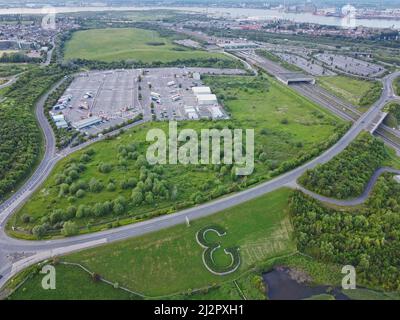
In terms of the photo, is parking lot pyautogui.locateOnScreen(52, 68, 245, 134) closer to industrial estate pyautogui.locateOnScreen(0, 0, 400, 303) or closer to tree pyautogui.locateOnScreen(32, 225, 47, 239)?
industrial estate pyautogui.locateOnScreen(0, 0, 400, 303)

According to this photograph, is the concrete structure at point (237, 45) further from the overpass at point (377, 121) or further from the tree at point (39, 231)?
the tree at point (39, 231)

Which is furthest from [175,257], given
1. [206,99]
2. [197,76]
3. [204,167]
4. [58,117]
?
[197,76]

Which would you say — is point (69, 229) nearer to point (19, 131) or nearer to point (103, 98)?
point (19, 131)

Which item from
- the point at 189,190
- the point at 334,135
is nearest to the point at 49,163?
the point at 189,190

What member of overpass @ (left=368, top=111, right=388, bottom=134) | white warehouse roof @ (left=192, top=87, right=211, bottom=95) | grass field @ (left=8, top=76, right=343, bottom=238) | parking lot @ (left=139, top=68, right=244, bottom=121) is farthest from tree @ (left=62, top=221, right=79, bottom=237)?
overpass @ (left=368, top=111, right=388, bottom=134)
